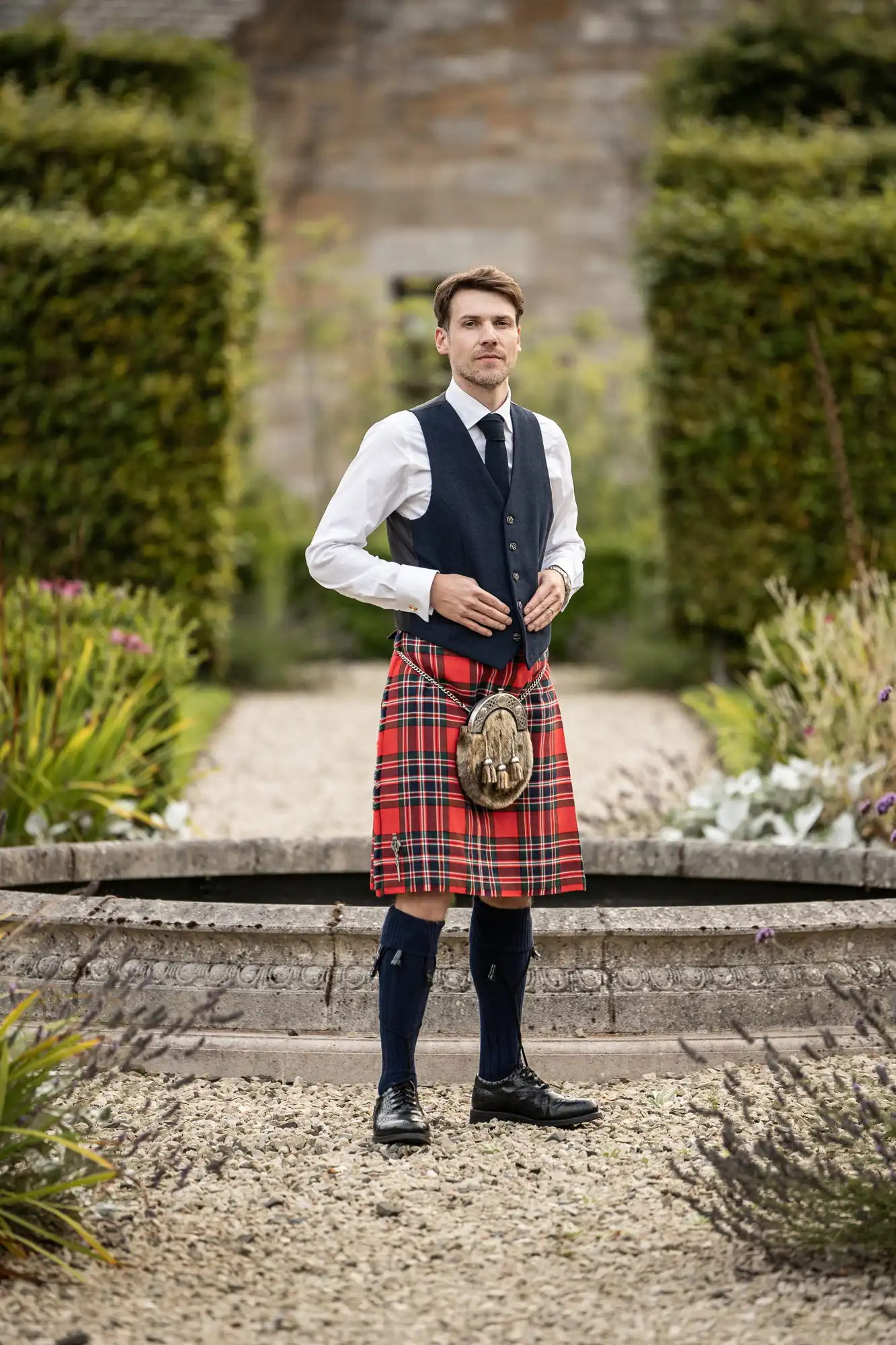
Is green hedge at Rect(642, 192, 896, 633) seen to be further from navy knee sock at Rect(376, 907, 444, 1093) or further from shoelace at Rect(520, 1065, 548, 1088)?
navy knee sock at Rect(376, 907, 444, 1093)

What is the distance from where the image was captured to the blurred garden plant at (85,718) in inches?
193

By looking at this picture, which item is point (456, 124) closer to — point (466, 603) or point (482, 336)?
point (482, 336)

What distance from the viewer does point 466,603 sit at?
3033mm

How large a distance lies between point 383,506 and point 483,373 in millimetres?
308

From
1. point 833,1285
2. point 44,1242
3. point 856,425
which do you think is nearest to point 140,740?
point 44,1242

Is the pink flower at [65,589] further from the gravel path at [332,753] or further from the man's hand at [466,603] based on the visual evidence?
the man's hand at [466,603]

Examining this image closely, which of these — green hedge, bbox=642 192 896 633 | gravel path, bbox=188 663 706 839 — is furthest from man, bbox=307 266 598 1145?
green hedge, bbox=642 192 896 633

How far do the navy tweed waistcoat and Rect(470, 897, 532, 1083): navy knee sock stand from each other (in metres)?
0.50

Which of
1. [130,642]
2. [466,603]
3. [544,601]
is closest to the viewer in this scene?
[466,603]

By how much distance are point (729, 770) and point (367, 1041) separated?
10.1 ft

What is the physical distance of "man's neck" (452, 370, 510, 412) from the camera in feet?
10.3

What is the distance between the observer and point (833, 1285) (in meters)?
2.49

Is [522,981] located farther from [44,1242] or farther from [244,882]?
[244,882]

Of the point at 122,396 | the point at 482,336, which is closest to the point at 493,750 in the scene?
the point at 482,336
